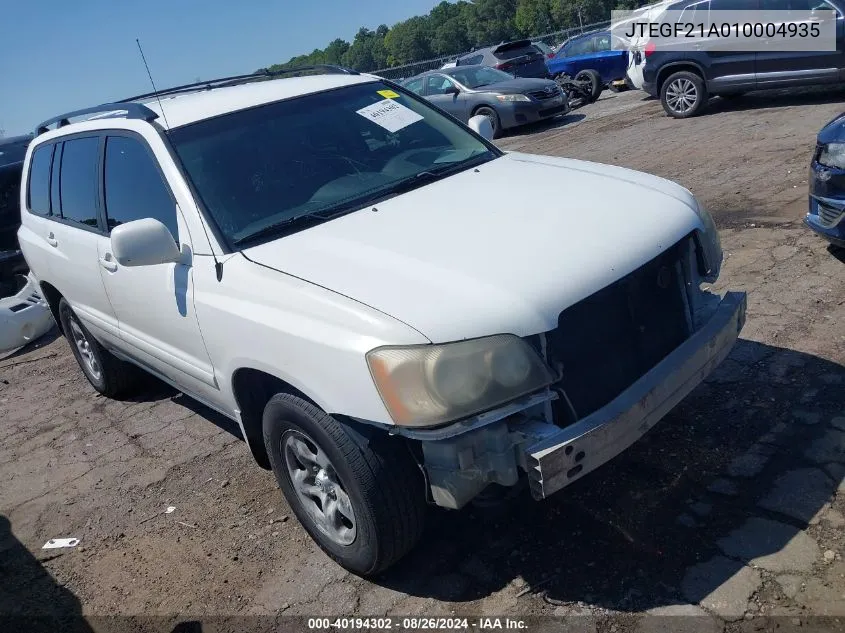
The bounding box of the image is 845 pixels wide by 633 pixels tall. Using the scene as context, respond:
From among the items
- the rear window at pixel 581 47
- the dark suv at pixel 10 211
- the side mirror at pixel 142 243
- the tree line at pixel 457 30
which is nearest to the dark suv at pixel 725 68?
the rear window at pixel 581 47

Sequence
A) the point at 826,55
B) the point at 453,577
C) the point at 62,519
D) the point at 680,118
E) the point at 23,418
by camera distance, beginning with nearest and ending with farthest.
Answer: the point at 453,577 → the point at 62,519 → the point at 23,418 → the point at 826,55 → the point at 680,118

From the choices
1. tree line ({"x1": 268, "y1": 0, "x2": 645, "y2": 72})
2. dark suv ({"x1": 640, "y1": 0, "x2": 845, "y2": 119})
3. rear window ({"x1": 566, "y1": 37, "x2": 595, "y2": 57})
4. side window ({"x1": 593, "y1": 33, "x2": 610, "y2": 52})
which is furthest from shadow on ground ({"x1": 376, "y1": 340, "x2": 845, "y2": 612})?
tree line ({"x1": 268, "y1": 0, "x2": 645, "y2": 72})

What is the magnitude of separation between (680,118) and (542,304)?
10.1m

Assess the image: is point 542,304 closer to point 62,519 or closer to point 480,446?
point 480,446

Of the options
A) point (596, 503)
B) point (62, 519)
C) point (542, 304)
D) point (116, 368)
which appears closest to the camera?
point (542, 304)

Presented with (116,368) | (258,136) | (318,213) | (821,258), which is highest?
(258,136)

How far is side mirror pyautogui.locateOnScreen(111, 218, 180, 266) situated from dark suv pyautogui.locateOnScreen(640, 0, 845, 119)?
9.71m

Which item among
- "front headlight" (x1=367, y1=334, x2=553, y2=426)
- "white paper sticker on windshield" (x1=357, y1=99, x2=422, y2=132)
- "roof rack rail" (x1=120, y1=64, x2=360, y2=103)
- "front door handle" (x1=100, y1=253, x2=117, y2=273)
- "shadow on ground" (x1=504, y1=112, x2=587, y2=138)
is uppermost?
"roof rack rail" (x1=120, y1=64, x2=360, y2=103)

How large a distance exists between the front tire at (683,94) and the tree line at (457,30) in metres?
74.6

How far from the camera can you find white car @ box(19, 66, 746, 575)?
8.55 ft

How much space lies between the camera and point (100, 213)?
4316 millimetres

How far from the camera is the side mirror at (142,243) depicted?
10.5ft

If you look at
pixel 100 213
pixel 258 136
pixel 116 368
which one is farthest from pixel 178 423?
pixel 258 136

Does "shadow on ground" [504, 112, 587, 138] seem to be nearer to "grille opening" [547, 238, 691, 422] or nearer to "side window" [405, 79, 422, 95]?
"side window" [405, 79, 422, 95]
